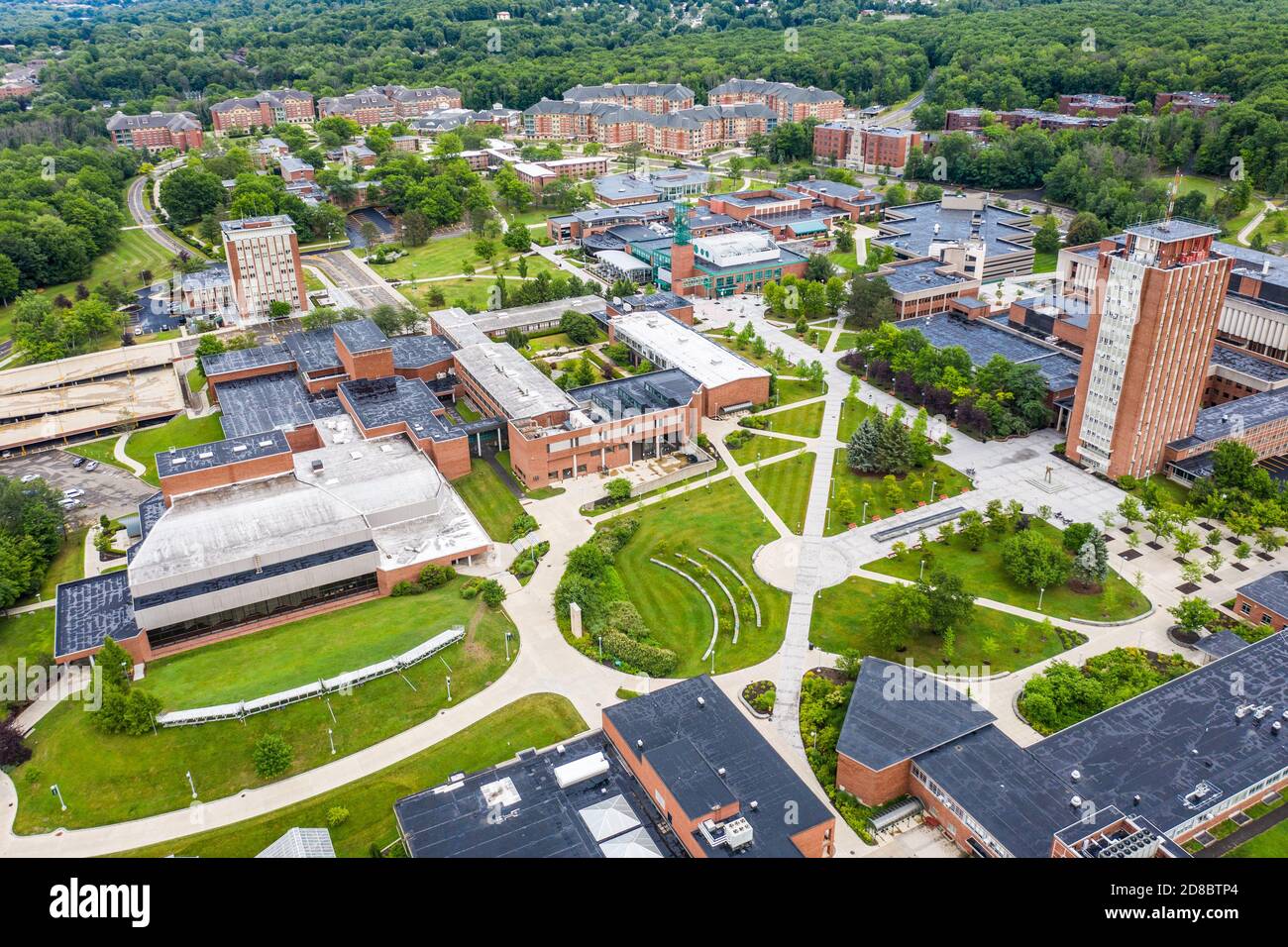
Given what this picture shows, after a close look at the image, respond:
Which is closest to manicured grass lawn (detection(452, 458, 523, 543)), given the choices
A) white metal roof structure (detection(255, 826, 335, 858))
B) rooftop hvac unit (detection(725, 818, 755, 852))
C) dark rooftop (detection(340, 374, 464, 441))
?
dark rooftop (detection(340, 374, 464, 441))

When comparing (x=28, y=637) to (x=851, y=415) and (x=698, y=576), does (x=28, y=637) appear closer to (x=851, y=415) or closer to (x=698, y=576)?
(x=698, y=576)

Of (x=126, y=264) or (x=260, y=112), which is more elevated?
(x=260, y=112)

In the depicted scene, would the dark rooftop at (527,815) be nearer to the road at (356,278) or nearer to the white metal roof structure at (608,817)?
the white metal roof structure at (608,817)

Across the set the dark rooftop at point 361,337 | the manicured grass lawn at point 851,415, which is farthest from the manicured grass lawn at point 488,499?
the manicured grass lawn at point 851,415

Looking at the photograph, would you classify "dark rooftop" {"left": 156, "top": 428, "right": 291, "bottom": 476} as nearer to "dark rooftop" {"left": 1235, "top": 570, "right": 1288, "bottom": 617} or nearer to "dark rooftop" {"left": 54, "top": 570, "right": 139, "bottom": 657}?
"dark rooftop" {"left": 54, "top": 570, "right": 139, "bottom": 657}
